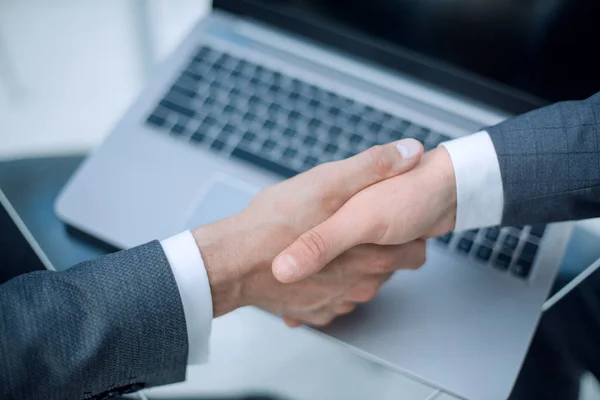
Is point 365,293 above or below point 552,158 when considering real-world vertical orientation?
below

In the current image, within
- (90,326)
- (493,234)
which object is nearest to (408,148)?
(493,234)

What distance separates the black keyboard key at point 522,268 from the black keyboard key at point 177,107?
0.42 meters

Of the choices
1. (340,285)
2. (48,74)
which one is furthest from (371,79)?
(48,74)

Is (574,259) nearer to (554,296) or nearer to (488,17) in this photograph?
(554,296)

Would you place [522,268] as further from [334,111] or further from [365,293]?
[334,111]

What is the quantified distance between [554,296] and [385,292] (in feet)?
0.67


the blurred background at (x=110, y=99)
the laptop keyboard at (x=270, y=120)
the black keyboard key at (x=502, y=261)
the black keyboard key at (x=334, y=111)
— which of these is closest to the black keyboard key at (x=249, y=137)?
the laptop keyboard at (x=270, y=120)

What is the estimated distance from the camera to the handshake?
0.67 m

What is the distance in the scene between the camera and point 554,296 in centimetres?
74

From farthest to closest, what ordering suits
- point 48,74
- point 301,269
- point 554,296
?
point 48,74 < point 554,296 < point 301,269

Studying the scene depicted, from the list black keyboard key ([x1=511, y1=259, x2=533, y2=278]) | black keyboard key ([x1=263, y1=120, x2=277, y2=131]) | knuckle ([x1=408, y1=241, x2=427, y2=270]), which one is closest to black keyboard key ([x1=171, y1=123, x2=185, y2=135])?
black keyboard key ([x1=263, y1=120, x2=277, y2=131])

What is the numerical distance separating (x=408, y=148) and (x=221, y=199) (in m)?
0.23

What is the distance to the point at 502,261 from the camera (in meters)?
0.71

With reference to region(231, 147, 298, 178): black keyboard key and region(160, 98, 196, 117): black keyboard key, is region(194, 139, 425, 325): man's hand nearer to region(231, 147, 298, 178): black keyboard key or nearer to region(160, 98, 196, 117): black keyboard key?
region(231, 147, 298, 178): black keyboard key
